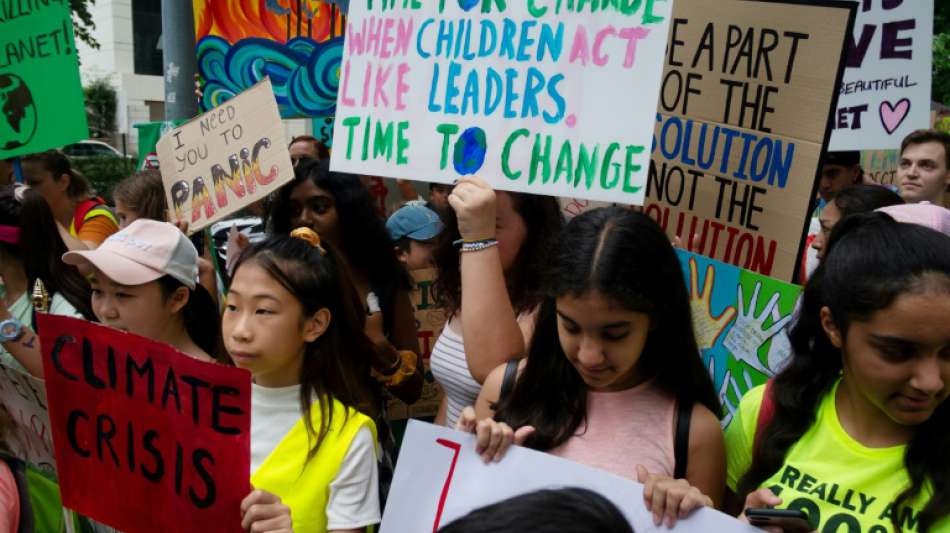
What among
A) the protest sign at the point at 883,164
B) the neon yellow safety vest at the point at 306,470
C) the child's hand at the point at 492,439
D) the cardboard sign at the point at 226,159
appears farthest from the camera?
the protest sign at the point at 883,164

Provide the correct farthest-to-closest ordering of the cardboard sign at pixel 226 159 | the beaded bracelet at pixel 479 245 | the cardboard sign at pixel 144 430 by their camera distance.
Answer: the cardboard sign at pixel 226 159, the beaded bracelet at pixel 479 245, the cardboard sign at pixel 144 430

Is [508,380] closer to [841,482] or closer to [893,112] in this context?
[841,482]

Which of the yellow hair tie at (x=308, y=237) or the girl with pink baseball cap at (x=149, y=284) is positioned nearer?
the yellow hair tie at (x=308, y=237)

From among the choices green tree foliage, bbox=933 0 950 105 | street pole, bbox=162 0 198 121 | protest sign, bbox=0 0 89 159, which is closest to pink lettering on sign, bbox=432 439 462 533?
protest sign, bbox=0 0 89 159

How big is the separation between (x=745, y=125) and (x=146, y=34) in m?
38.3

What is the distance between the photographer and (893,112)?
4141mm

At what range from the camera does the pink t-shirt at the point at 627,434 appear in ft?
6.07

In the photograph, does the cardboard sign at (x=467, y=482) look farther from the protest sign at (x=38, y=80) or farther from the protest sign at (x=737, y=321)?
the protest sign at (x=38, y=80)

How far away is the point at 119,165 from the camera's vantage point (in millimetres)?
17906

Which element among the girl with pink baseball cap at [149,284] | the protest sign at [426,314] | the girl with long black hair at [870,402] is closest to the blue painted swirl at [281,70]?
the protest sign at [426,314]

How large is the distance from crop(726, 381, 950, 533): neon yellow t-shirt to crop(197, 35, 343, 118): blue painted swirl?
150 inches

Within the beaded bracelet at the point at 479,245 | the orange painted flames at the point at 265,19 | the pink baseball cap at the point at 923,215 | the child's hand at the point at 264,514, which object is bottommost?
the child's hand at the point at 264,514

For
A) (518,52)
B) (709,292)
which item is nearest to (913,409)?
(709,292)

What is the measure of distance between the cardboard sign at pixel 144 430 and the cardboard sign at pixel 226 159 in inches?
57.4
